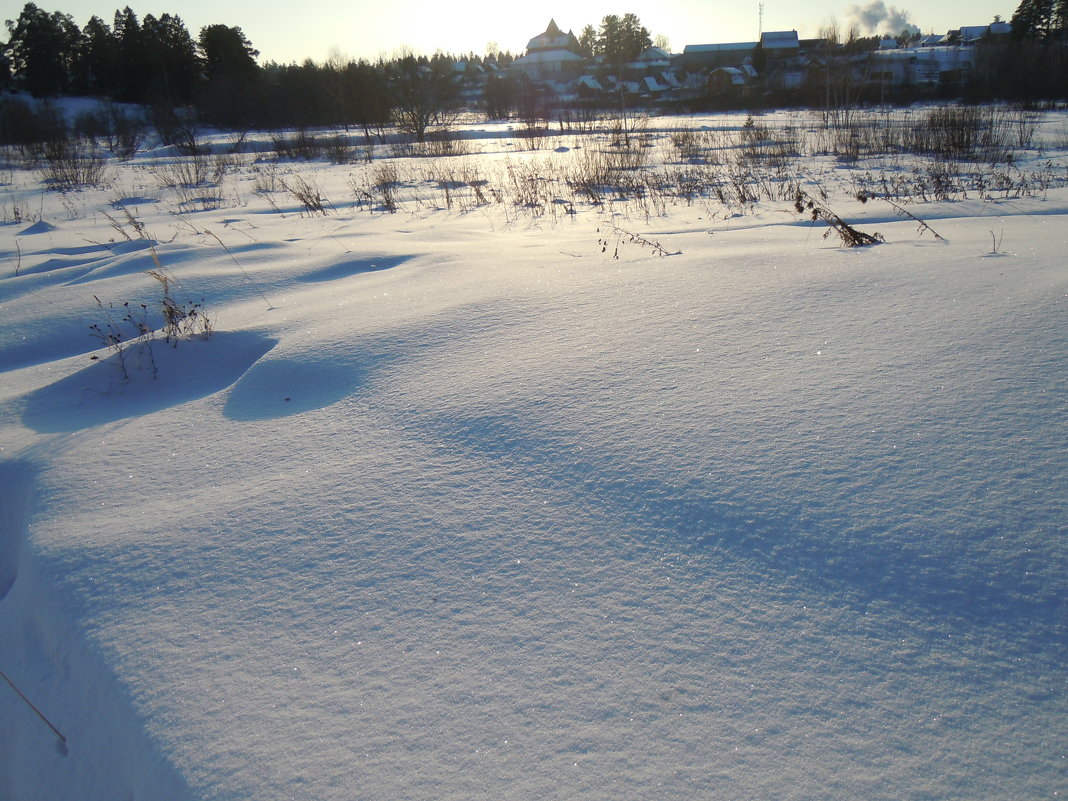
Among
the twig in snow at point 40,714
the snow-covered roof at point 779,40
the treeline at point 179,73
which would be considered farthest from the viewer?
the snow-covered roof at point 779,40

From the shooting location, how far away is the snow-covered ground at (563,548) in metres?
0.97

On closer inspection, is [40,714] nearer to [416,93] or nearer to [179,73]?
[416,93]

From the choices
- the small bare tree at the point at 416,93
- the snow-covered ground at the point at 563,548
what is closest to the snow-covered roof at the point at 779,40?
the small bare tree at the point at 416,93

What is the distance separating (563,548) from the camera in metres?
1.37

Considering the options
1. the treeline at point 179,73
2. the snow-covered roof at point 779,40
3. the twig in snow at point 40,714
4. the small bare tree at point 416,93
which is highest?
the snow-covered roof at point 779,40

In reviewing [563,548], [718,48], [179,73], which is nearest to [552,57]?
[718,48]

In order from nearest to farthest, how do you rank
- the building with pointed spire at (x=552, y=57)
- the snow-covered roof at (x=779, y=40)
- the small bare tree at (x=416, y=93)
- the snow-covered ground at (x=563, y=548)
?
the snow-covered ground at (x=563, y=548)
the small bare tree at (x=416, y=93)
the snow-covered roof at (x=779, y=40)
the building with pointed spire at (x=552, y=57)

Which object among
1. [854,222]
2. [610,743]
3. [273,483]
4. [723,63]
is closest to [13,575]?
[273,483]

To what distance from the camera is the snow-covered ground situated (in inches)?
38.1

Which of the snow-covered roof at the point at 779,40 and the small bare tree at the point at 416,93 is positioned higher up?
the snow-covered roof at the point at 779,40

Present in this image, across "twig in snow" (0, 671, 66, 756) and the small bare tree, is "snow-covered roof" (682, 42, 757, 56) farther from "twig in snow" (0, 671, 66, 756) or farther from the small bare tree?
"twig in snow" (0, 671, 66, 756)

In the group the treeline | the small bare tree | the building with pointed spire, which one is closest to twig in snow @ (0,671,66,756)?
the small bare tree

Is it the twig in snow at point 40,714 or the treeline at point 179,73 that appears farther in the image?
the treeline at point 179,73

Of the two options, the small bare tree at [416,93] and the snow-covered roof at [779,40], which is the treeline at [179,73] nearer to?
→ the small bare tree at [416,93]
